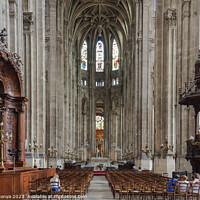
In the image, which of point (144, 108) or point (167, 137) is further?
point (144, 108)

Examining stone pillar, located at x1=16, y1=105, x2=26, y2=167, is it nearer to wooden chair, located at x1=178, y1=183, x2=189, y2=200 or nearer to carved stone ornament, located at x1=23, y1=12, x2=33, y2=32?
carved stone ornament, located at x1=23, y1=12, x2=33, y2=32

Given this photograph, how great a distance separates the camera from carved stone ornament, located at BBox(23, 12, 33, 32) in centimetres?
2517

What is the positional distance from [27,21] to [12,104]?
7999 mm

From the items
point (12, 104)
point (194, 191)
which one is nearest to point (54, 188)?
point (194, 191)

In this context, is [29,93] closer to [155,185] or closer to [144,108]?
[155,185]

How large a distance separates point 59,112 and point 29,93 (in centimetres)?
1723

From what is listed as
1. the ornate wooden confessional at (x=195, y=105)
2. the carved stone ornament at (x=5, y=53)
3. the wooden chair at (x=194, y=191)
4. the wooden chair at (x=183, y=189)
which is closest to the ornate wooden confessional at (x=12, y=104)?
the carved stone ornament at (x=5, y=53)

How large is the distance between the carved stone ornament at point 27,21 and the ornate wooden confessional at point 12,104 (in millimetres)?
6486

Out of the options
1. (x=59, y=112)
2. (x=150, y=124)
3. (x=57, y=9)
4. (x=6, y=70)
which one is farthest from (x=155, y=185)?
(x=57, y=9)

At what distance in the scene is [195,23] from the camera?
64.6 ft

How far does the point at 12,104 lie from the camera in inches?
772

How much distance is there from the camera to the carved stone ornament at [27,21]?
2517 cm

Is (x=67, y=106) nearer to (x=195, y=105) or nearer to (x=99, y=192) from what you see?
(x=99, y=192)

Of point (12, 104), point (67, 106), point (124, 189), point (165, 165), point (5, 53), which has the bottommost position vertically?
point (165, 165)
